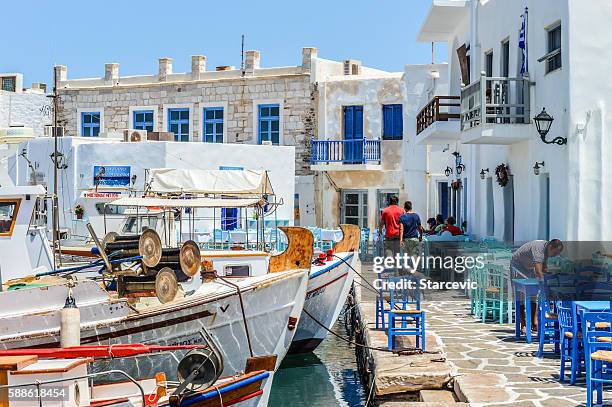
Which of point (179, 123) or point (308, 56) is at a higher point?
point (308, 56)

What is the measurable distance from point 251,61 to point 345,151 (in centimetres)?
555

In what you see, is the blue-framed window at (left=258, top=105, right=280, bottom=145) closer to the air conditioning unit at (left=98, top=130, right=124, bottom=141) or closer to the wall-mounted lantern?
the air conditioning unit at (left=98, top=130, right=124, bottom=141)

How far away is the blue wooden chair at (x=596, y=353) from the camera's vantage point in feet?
26.7

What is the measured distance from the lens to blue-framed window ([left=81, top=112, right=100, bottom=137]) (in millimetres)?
37562

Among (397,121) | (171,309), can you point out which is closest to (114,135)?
(397,121)

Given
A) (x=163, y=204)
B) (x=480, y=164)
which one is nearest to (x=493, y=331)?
(x=163, y=204)

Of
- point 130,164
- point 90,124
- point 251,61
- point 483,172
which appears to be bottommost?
point 483,172

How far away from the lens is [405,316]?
39.7ft

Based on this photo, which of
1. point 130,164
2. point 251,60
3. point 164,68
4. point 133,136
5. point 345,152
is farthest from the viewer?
point 164,68

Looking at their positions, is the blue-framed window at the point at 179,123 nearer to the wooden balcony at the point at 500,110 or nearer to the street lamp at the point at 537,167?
the wooden balcony at the point at 500,110

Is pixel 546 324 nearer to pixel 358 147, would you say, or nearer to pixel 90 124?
pixel 358 147

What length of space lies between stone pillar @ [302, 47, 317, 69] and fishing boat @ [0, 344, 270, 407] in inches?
959

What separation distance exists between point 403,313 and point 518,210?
771 centimetres

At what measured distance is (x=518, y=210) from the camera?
60.7 ft
